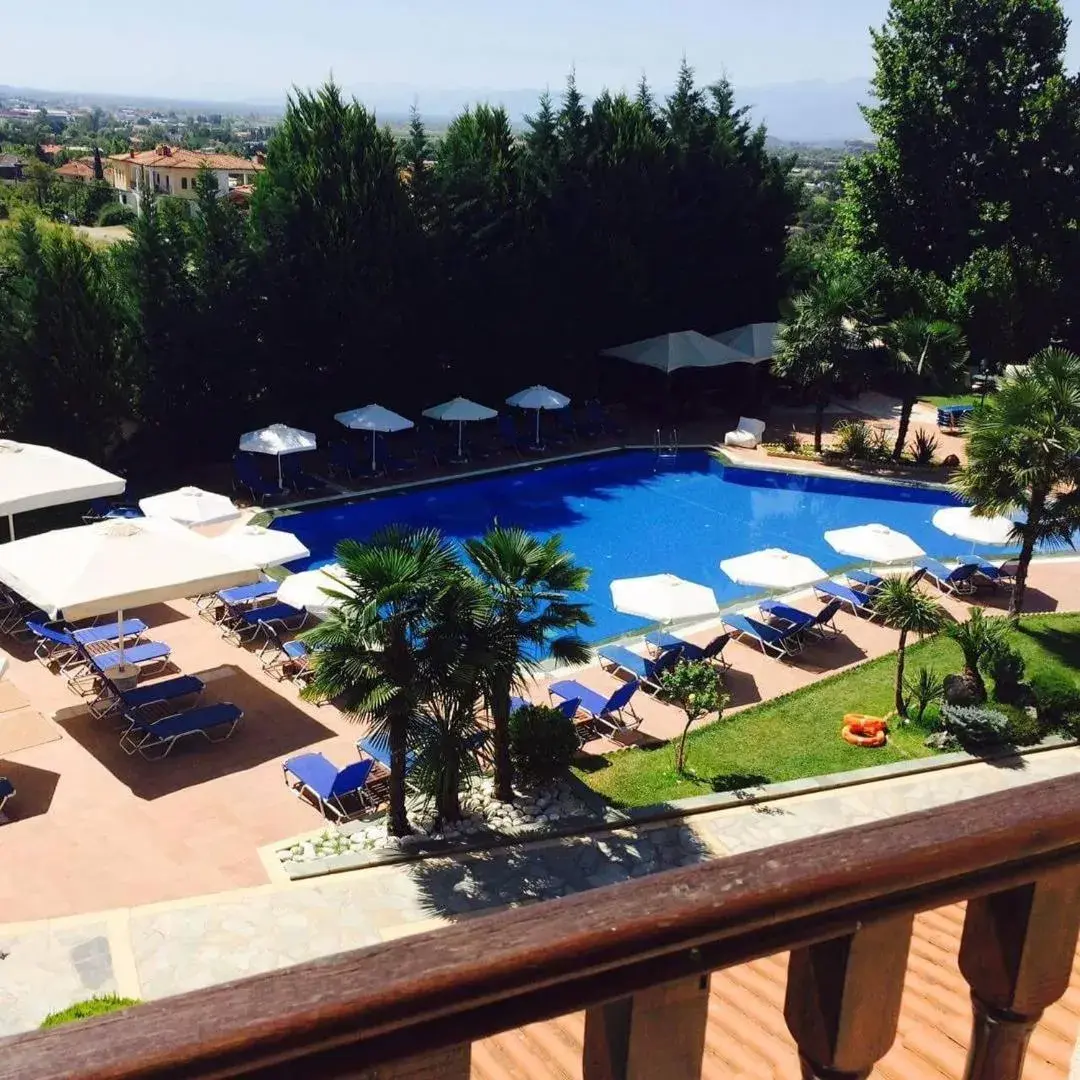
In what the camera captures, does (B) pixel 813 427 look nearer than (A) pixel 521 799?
No

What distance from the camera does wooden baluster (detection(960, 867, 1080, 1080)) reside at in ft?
5.18

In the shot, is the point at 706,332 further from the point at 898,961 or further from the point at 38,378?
the point at 898,961

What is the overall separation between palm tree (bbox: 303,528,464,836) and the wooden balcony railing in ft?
29.1

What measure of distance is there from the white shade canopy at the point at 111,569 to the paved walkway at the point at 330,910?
422 centimetres

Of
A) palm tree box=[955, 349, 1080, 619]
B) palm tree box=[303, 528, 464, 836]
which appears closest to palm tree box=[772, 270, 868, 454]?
palm tree box=[955, 349, 1080, 619]

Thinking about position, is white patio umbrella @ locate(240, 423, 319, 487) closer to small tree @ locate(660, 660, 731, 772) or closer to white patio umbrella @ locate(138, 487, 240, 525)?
white patio umbrella @ locate(138, 487, 240, 525)

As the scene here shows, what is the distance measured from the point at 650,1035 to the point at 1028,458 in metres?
16.1

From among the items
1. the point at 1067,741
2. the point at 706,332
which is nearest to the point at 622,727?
the point at 1067,741

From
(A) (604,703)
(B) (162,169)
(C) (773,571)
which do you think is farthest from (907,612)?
(B) (162,169)

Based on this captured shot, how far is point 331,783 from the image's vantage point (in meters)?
11.6

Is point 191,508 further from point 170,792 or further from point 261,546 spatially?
point 170,792

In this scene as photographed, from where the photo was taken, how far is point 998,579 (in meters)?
19.3

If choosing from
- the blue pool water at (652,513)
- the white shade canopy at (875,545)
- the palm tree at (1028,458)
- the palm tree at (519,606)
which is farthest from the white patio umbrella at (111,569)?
the palm tree at (1028,458)

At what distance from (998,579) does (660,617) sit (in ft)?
25.1
